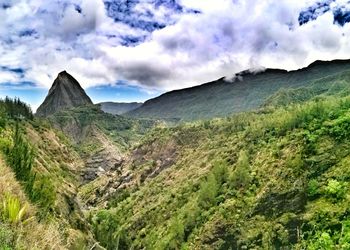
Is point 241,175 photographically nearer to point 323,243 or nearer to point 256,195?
point 256,195

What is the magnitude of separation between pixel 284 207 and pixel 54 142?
102462 millimetres

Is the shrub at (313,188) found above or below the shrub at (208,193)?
above

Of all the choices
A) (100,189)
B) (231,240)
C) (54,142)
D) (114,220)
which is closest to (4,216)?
(231,240)

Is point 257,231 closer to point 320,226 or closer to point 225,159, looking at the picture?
point 320,226

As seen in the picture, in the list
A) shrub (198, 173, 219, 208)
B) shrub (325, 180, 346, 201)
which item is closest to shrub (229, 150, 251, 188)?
shrub (198, 173, 219, 208)

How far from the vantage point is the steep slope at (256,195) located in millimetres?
56434

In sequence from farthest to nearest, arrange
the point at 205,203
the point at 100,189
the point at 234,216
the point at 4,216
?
the point at 100,189 < the point at 205,203 < the point at 234,216 < the point at 4,216

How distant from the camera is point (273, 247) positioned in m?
58.4

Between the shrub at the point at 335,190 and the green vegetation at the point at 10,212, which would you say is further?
the shrub at the point at 335,190

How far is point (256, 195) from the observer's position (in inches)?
2987

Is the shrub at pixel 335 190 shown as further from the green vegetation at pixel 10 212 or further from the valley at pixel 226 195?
the green vegetation at pixel 10 212

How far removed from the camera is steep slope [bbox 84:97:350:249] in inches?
2222

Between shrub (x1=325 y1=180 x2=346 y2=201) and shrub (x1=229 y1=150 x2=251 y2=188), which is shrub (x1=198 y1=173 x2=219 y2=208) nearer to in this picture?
shrub (x1=229 y1=150 x2=251 y2=188)

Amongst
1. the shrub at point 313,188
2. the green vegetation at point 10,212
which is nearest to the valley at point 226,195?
the green vegetation at point 10,212
